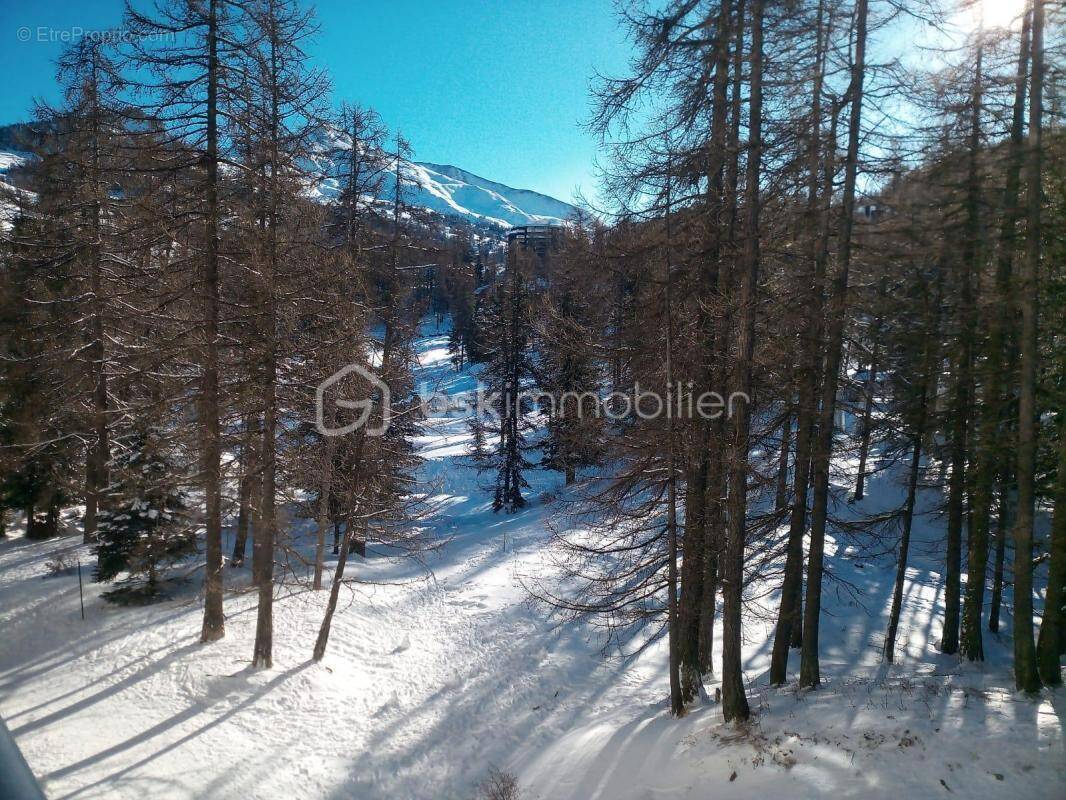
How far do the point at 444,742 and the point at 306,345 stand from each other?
25.5 ft

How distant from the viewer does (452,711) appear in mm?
11328

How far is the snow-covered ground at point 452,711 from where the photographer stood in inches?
272

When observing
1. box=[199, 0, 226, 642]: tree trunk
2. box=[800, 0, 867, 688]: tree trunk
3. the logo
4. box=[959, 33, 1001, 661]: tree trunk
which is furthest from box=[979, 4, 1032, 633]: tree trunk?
box=[199, 0, 226, 642]: tree trunk

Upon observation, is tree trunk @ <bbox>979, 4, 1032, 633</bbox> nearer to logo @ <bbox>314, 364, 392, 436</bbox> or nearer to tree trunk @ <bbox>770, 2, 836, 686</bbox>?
tree trunk @ <bbox>770, 2, 836, 686</bbox>

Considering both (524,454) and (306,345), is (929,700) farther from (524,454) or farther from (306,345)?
(524,454)

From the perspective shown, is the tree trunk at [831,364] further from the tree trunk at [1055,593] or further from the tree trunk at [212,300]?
the tree trunk at [212,300]

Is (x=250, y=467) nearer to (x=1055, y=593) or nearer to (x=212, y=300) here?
(x=212, y=300)

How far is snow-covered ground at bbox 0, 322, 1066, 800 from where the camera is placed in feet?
22.7

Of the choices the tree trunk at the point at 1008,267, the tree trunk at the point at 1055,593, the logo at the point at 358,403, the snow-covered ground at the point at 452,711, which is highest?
the tree trunk at the point at 1008,267

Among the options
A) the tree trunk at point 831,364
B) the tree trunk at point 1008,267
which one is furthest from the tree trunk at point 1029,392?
the tree trunk at point 831,364

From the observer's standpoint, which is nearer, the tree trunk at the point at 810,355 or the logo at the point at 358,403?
the tree trunk at the point at 810,355

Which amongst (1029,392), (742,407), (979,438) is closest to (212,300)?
(742,407)

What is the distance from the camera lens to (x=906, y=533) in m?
13.2

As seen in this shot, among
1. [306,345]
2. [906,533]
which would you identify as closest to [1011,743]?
[906,533]
